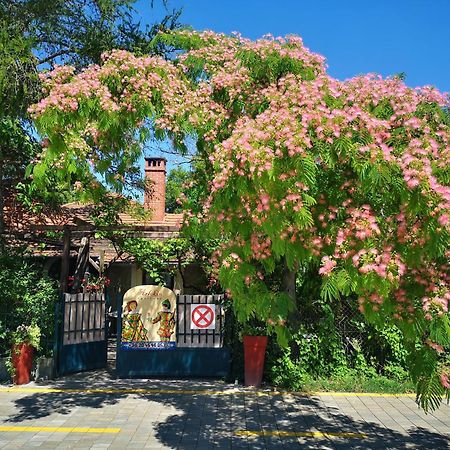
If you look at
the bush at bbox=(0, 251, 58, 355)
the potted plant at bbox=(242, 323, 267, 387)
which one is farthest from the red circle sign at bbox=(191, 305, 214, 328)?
the bush at bbox=(0, 251, 58, 355)

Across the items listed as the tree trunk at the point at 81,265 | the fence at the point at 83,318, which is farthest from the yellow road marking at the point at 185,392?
the tree trunk at the point at 81,265

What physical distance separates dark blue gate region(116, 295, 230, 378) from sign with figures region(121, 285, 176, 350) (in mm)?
116

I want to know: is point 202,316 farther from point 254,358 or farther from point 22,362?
point 22,362

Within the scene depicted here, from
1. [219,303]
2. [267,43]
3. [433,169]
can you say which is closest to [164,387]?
[219,303]

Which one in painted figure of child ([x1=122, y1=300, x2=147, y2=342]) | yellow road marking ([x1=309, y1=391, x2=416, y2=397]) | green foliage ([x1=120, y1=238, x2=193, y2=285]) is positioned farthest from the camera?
green foliage ([x1=120, y1=238, x2=193, y2=285])

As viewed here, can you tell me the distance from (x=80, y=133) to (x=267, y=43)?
2.58 m

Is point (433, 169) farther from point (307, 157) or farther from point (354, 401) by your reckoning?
point (354, 401)

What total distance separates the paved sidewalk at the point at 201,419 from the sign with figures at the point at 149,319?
92 centimetres

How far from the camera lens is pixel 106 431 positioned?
733cm

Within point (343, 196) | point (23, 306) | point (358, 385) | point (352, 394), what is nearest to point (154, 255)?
point (23, 306)

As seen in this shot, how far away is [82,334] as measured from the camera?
11.5m

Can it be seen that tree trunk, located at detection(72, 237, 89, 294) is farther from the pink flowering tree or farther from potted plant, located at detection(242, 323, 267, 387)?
the pink flowering tree

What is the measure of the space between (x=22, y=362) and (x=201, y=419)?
4208mm

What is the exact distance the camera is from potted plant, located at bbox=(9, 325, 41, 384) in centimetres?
1023
